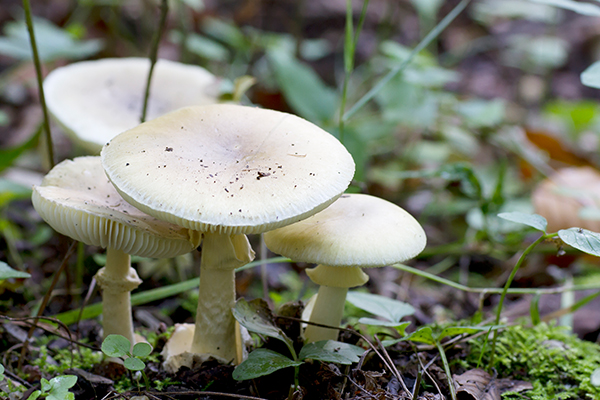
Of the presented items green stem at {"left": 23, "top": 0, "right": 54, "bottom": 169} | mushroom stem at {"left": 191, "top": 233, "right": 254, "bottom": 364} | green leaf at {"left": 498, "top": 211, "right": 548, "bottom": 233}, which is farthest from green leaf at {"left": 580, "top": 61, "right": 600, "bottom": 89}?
green stem at {"left": 23, "top": 0, "right": 54, "bottom": 169}

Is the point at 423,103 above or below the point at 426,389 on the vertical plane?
above

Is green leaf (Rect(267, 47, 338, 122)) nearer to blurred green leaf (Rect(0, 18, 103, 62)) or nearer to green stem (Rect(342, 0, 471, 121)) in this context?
green stem (Rect(342, 0, 471, 121))

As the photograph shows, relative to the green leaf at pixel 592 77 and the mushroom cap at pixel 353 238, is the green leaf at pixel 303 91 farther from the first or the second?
the green leaf at pixel 592 77

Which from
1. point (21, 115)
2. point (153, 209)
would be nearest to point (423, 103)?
point (153, 209)

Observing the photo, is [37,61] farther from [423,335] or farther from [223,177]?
[423,335]

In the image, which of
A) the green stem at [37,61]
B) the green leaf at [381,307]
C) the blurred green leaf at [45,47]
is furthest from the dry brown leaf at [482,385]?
the blurred green leaf at [45,47]

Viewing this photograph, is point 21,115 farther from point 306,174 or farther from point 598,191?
point 598,191
